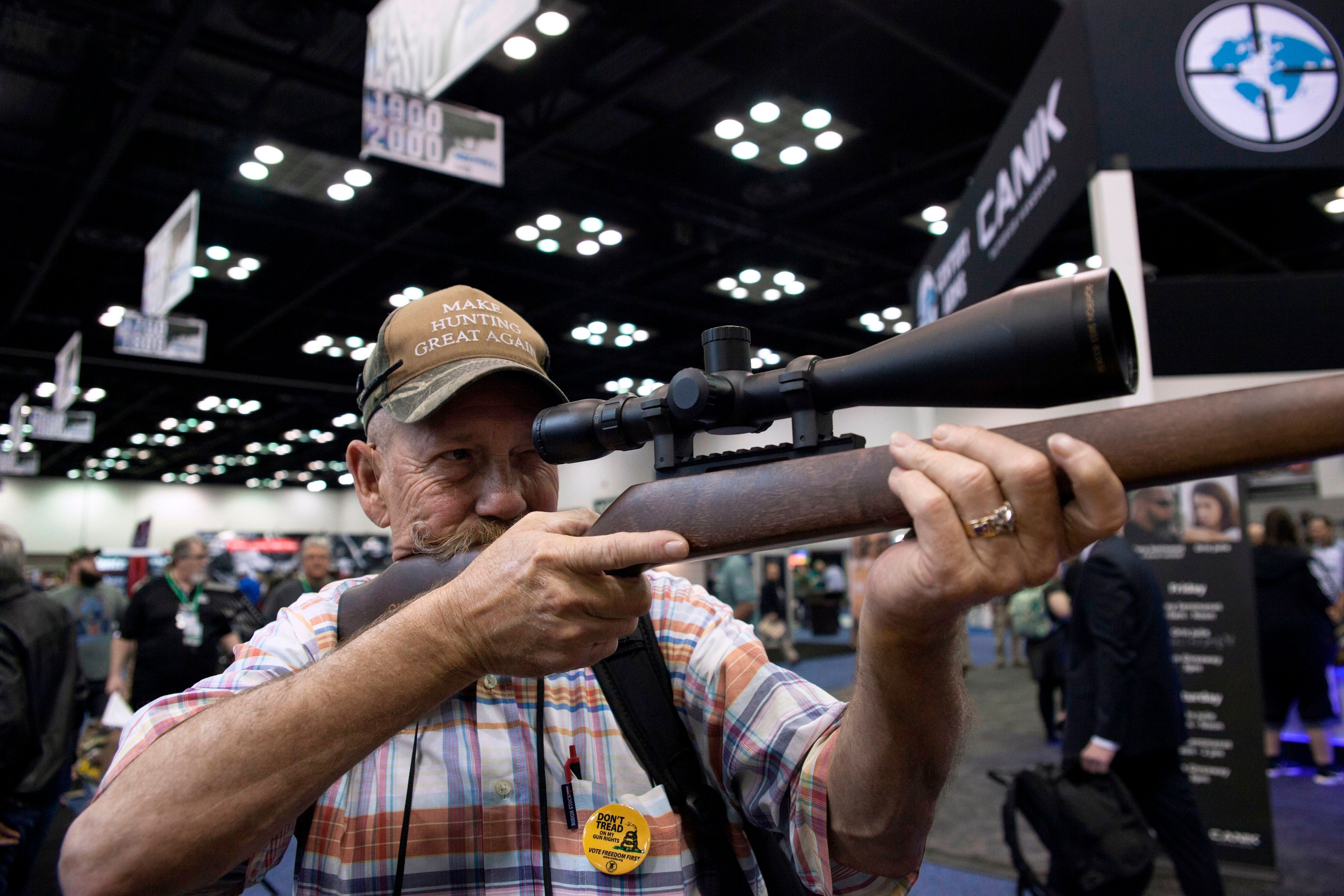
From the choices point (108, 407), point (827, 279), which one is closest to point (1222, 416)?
point (827, 279)

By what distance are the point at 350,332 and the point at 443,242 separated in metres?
3.76

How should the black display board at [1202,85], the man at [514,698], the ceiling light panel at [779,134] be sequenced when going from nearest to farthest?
the man at [514,698]
the black display board at [1202,85]
the ceiling light panel at [779,134]

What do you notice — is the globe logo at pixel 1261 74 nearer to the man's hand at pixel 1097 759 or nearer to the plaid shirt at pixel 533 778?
the man's hand at pixel 1097 759

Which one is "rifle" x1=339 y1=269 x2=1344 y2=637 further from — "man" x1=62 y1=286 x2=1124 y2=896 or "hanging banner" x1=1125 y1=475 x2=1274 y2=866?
"hanging banner" x1=1125 y1=475 x2=1274 y2=866

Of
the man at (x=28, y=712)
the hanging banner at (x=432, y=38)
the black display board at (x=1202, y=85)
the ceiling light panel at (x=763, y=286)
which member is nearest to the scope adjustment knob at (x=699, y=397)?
the hanging banner at (x=432, y=38)

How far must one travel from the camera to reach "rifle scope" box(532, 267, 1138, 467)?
31.0 inches

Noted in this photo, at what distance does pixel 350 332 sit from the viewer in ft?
39.7

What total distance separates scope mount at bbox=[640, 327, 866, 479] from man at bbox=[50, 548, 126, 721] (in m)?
7.27

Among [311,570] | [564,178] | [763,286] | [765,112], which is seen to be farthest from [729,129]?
[311,570]

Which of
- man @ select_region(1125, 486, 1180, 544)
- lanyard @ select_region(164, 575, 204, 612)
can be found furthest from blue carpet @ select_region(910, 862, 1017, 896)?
lanyard @ select_region(164, 575, 204, 612)

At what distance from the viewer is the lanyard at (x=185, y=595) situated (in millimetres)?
5117

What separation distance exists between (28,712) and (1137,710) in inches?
167

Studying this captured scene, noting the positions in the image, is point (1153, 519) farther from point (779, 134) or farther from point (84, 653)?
point (84, 653)

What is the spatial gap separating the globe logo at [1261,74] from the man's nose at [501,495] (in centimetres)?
283
